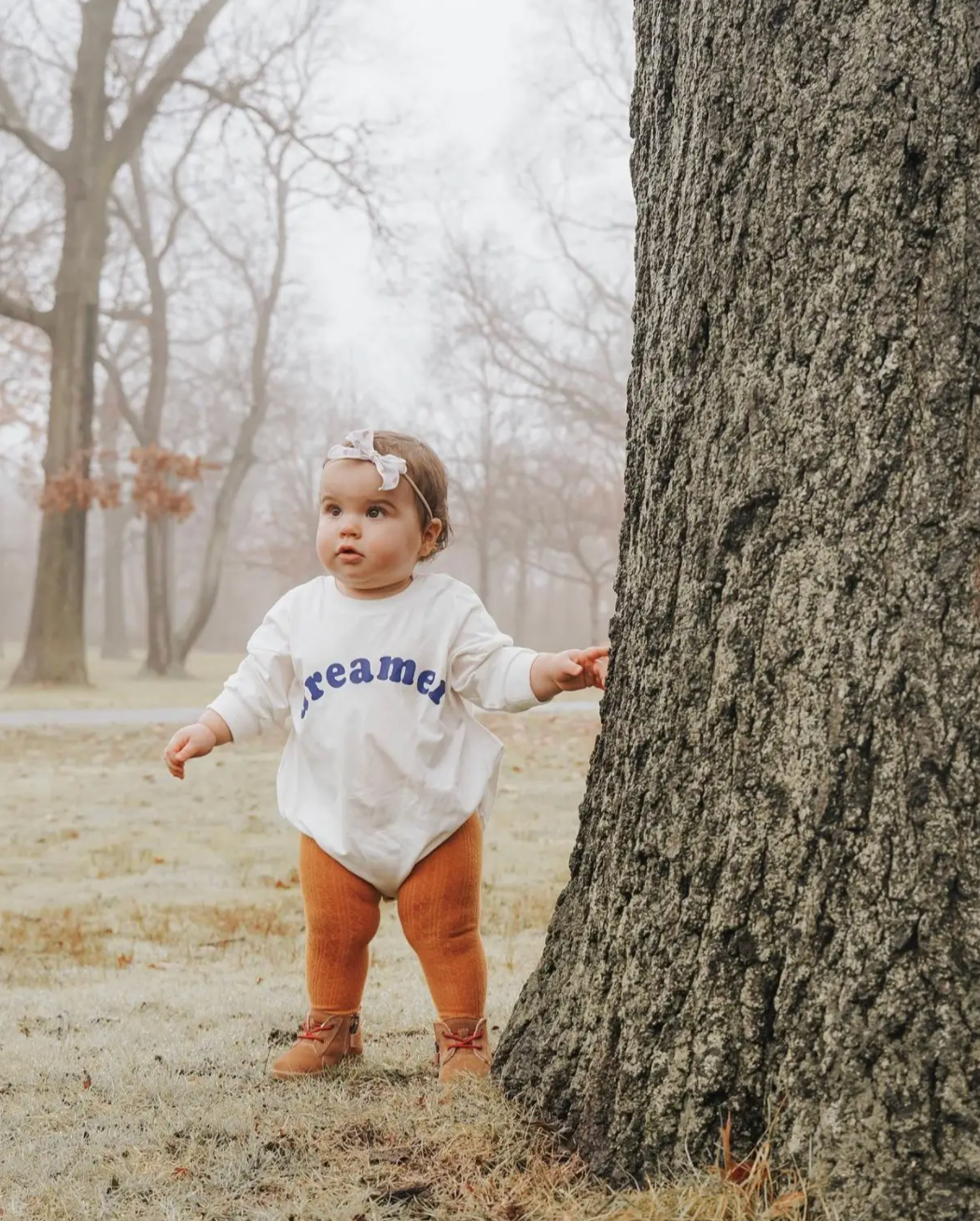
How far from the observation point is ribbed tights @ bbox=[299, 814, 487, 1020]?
9.49 feet

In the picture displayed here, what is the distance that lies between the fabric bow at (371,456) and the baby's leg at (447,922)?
870 mm

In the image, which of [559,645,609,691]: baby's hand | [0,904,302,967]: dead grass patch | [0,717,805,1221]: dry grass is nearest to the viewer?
[0,717,805,1221]: dry grass

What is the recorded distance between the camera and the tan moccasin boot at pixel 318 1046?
289cm

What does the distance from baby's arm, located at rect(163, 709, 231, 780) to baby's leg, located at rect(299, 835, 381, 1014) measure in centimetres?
33

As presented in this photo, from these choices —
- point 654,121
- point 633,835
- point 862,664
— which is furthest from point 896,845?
point 654,121

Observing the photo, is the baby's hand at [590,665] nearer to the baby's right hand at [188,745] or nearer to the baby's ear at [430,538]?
the baby's ear at [430,538]

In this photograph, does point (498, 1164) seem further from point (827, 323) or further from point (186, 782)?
point (186, 782)

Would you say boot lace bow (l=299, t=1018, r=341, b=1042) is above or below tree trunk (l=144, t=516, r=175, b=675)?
below

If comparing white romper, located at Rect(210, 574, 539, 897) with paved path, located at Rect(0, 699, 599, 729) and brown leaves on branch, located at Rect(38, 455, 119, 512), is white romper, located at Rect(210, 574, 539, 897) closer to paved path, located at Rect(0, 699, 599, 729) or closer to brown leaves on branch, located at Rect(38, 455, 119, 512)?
paved path, located at Rect(0, 699, 599, 729)

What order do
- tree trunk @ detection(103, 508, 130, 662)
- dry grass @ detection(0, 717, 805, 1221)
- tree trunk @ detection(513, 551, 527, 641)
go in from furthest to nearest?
1. tree trunk @ detection(513, 551, 527, 641)
2. tree trunk @ detection(103, 508, 130, 662)
3. dry grass @ detection(0, 717, 805, 1221)

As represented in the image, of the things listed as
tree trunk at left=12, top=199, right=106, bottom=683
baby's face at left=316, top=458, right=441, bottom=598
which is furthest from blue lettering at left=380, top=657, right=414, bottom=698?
tree trunk at left=12, top=199, right=106, bottom=683

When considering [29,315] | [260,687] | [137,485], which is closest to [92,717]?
[137,485]

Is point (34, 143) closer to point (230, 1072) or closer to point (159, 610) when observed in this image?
point (159, 610)

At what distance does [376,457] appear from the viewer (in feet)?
9.60
